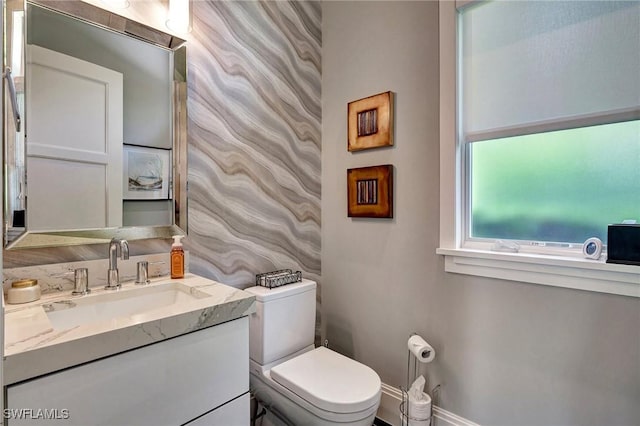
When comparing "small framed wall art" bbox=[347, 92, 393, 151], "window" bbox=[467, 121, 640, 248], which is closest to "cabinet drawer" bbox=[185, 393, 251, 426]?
"window" bbox=[467, 121, 640, 248]

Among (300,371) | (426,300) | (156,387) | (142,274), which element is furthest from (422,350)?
(142,274)

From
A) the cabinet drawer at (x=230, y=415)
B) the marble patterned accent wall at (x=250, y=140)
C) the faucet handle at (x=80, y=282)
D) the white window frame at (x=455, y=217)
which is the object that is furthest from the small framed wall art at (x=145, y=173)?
the white window frame at (x=455, y=217)

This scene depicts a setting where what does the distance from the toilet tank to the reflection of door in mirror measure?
2.37 ft

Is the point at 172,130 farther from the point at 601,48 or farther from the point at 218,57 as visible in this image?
the point at 601,48

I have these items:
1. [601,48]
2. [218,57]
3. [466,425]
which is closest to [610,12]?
[601,48]

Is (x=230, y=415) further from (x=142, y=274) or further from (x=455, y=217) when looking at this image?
(x=455, y=217)

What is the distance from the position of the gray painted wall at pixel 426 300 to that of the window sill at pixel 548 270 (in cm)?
4

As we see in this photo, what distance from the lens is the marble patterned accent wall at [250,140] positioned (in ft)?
5.44

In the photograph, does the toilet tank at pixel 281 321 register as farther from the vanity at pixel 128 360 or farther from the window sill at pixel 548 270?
the window sill at pixel 548 270

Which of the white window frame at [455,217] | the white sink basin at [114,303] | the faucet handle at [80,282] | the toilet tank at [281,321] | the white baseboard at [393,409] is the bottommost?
the white baseboard at [393,409]

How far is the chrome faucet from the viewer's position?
134 cm

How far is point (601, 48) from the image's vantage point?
4.34 ft

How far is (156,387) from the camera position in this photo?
1.00 metres

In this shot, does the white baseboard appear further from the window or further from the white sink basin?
the white sink basin
